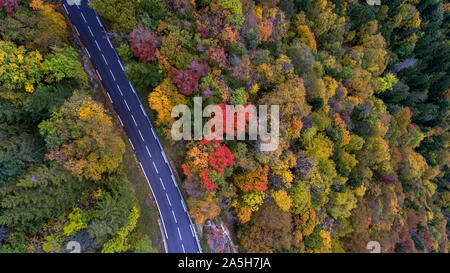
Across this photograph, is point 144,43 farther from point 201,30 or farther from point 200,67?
point 201,30

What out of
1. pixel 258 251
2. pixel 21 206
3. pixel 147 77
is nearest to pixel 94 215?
pixel 21 206

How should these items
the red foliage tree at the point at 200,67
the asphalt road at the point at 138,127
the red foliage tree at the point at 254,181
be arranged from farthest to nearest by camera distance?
the red foliage tree at the point at 254,181 < the asphalt road at the point at 138,127 < the red foliage tree at the point at 200,67

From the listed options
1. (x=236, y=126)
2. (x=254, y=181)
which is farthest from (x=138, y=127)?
(x=254, y=181)

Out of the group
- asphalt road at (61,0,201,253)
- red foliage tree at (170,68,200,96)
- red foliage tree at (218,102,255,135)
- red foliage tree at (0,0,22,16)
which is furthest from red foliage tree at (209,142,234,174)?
red foliage tree at (0,0,22,16)

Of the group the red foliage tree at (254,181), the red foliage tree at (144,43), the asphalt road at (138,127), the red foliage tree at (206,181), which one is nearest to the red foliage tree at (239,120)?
the red foliage tree at (206,181)

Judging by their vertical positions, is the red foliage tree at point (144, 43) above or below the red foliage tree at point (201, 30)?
below

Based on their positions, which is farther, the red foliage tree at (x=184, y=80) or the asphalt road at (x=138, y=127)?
the asphalt road at (x=138, y=127)

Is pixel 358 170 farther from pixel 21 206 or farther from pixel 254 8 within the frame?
pixel 21 206

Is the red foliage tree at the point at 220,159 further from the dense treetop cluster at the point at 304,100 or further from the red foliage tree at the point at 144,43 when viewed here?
the red foliage tree at the point at 144,43
